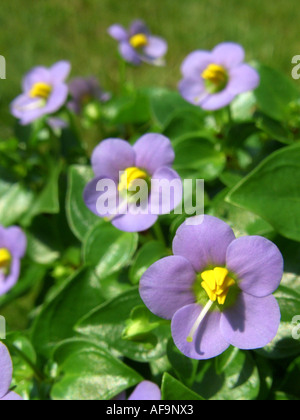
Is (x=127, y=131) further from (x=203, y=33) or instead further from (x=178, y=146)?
(x=203, y=33)

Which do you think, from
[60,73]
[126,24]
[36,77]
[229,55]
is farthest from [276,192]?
[126,24]

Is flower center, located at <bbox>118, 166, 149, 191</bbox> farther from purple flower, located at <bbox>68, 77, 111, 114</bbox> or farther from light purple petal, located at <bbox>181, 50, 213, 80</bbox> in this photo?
purple flower, located at <bbox>68, 77, 111, 114</bbox>

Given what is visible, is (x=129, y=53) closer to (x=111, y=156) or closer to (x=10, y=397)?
(x=111, y=156)

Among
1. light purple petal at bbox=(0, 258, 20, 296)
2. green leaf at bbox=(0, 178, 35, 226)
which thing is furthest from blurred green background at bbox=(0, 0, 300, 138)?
A: light purple petal at bbox=(0, 258, 20, 296)

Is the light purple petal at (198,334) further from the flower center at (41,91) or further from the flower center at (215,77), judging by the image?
the flower center at (41,91)
